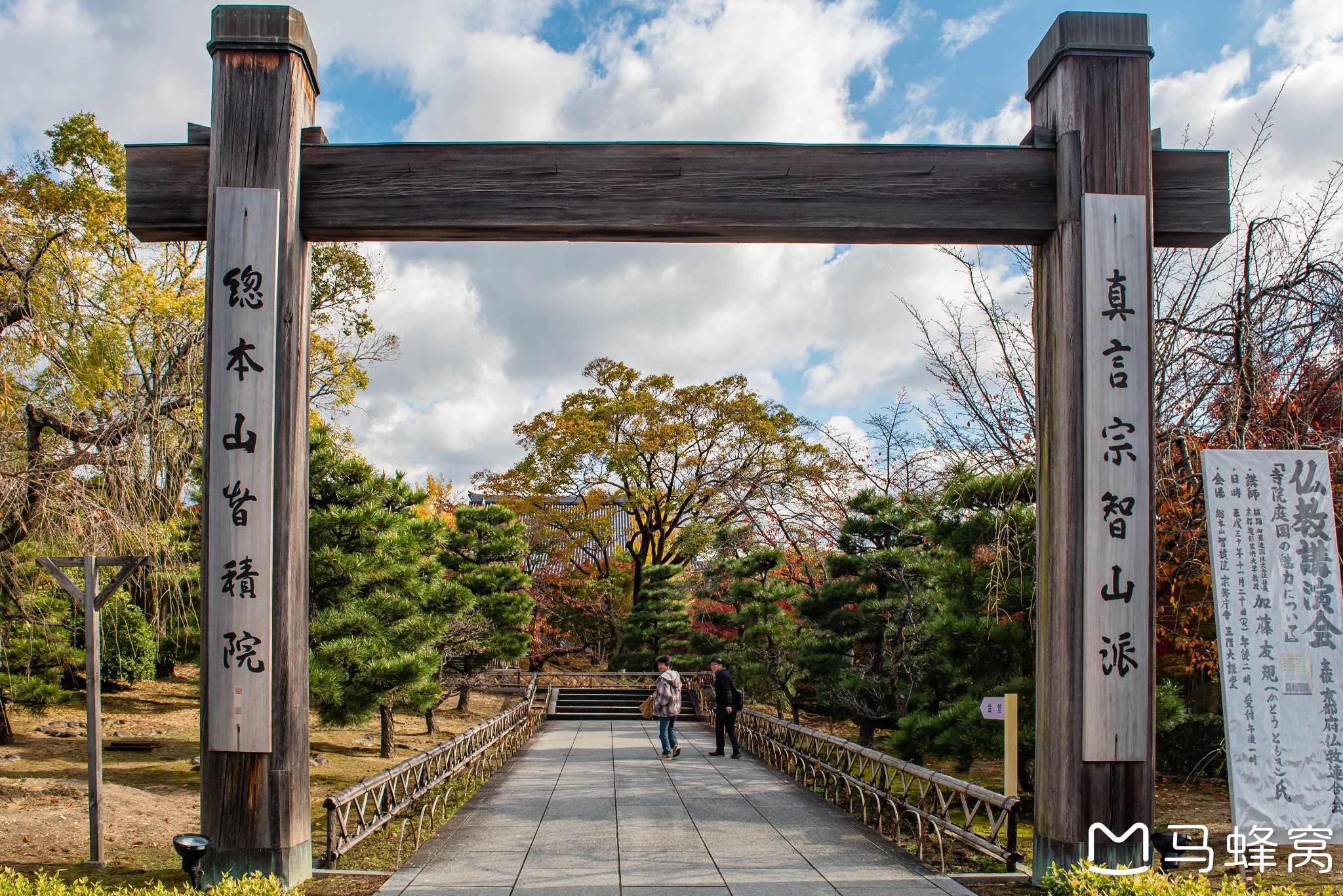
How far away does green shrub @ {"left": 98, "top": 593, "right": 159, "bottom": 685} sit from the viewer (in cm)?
1631

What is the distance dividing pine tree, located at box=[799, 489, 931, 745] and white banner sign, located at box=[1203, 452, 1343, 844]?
5.69 meters

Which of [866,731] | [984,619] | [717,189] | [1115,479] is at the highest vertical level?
[717,189]

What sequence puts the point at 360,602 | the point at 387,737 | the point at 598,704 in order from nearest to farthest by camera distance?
1. the point at 360,602
2. the point at 387,737
3. the point at 598,704

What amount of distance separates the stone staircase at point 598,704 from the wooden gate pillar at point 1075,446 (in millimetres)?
15160

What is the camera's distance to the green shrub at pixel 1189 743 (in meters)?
10.8

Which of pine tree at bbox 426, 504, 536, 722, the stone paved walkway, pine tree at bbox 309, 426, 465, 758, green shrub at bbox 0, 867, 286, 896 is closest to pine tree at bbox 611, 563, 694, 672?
pine tree at bbox 426, 504, 536, 722

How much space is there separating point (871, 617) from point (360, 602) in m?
7.15

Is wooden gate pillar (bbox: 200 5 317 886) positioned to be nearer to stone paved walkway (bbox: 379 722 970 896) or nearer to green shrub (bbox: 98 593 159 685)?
stone paved walkway (bbox: 379 722 970 896)

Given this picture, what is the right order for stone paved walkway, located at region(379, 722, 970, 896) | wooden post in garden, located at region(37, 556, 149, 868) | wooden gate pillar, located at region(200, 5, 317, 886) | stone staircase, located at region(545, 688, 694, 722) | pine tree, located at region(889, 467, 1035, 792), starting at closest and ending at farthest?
wooden gate pillar, located at region(200, 5, 317, 886) < stone paved walkway, located at region(379, 722, 970, 896) < wooden post in garden, located at region(37, 556, 149, 868) < pine tree, located at region(889, 467, 1035, 792) < stone staircase, located at region(545, 688, 694, 722)

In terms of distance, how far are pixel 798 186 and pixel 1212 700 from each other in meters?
11.8

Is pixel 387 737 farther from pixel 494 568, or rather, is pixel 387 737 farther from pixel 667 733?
pixel 494 568

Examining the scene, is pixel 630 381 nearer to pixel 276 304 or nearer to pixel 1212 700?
pixel 1212 700

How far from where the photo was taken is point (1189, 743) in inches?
436

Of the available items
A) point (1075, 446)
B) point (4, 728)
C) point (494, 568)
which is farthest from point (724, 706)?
point (4, 728)
